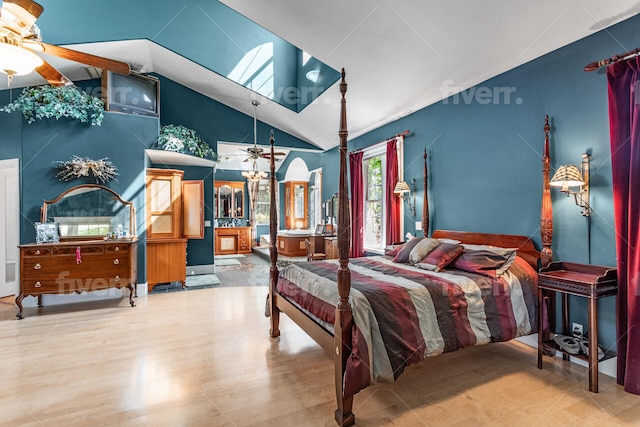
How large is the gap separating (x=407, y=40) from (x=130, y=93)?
4.47 meters

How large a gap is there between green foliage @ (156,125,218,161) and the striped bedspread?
3690 mm

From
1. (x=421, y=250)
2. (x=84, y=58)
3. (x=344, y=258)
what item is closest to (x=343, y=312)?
(x=344, y=258)

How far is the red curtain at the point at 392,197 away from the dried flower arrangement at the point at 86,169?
433cm

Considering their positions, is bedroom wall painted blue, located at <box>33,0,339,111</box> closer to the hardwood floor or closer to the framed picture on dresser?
the framed picture on dresser

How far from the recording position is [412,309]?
7.62 feet

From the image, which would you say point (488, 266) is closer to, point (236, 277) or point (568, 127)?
point (568, 127)

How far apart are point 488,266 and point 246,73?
15.8ft

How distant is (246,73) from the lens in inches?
219

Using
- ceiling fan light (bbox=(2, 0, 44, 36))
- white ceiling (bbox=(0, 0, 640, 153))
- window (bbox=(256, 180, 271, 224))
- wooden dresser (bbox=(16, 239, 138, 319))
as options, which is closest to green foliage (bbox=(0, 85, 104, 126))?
white ceiling (bbox=(0, 0, 640, 153))

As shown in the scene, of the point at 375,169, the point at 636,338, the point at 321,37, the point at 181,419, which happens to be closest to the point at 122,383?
the point at 181,419

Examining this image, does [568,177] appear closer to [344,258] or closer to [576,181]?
[576,181]

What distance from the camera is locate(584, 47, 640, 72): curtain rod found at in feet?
7.77

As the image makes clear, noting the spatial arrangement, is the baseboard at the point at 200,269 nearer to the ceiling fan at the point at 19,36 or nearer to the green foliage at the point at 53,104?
the green foliage at the point at 53,104

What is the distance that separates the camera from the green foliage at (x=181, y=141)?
5.48 m
